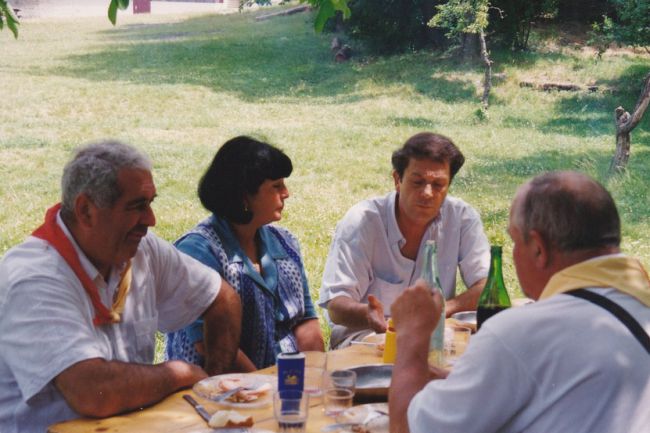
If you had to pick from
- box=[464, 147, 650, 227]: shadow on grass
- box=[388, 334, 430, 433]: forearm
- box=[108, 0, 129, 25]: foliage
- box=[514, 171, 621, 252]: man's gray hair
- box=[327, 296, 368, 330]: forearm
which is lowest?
box=[464, 147, 650, 227]: shadow on grass

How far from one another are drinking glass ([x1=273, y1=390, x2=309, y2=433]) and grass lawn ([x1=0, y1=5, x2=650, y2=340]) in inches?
177

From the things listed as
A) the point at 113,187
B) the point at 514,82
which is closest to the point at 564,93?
the point at 514,82

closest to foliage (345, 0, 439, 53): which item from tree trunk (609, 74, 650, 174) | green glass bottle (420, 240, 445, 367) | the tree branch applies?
tree trunk (609, 74, 650, 174)

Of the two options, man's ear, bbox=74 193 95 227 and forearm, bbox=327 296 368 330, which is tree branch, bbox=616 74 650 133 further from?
man's ear, bbox=74 193 95 227

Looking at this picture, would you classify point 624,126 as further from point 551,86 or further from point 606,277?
point 606,277

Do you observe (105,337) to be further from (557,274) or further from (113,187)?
(557,274)

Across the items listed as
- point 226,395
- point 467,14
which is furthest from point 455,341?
point 467,14

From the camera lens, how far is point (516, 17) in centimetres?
1586

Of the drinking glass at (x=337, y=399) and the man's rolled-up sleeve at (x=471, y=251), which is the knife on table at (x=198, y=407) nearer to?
the drinking glass at (x=337, y=399)

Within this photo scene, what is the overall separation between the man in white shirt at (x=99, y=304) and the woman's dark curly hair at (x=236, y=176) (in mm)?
408

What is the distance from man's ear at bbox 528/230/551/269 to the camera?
6.50ft

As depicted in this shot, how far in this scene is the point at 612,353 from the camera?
1847 mm

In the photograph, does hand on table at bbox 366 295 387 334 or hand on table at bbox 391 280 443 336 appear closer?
hand on table at bbox 391 280 443 336

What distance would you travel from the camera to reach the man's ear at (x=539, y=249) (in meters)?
1.98
